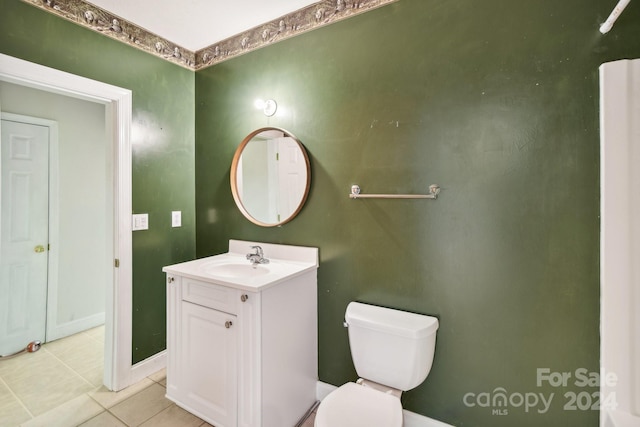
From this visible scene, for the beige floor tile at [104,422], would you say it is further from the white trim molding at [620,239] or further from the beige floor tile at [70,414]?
the white trim molding at [620,239]

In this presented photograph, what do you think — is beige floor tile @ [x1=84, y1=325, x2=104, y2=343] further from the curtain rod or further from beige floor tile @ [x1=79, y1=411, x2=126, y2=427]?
the curtain rod

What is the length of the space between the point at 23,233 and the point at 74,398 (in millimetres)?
1455

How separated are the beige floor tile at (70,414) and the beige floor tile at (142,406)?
121 millimetres

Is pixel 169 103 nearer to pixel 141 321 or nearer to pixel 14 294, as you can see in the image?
pixel 141 321

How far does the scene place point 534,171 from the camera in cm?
128

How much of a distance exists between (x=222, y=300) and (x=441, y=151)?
134 centimetres

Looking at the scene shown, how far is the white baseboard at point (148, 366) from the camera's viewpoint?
2.00 m

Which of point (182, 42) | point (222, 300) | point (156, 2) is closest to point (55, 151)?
point (182, 42)

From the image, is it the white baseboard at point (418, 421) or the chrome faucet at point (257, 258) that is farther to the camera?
the chrome faucet at point (257, 258)

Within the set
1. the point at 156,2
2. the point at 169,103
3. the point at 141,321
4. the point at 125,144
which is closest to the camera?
the point at 156,2

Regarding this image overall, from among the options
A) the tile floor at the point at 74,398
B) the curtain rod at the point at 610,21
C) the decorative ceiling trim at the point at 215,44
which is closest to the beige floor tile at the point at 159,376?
the tile floor at the point at 74,398

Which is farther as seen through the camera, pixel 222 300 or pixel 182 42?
pixel 182 42

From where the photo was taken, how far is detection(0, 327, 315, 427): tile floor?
164 centimetres

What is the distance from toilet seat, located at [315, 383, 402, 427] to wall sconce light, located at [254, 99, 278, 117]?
1.67m
